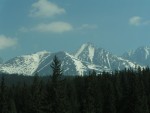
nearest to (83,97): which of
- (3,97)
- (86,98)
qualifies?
(86,98)

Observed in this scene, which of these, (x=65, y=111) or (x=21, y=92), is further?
(x=21, y=92)

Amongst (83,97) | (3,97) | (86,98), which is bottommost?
(86,98)

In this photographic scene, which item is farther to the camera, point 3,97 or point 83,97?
point 83,97

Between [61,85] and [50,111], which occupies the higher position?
[61,85]

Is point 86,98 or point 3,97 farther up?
point 3,97

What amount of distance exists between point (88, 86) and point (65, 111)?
1770 cm

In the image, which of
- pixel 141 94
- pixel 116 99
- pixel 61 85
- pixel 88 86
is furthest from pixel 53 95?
pixel 116 99

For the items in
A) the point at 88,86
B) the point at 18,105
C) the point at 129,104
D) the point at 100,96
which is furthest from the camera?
the point at 18,105

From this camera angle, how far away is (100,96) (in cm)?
13488

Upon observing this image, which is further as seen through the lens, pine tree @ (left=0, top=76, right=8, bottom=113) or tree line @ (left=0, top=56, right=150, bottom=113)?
pine tree @ (left=0, top=76, right=8, bottom=113)

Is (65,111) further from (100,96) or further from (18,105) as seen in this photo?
(18,105)

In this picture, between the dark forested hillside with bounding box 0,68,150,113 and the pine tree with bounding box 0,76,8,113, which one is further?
the pine tree with bounding box 0,76,8,113

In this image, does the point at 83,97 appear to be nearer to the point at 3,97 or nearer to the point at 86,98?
the point at 86,98

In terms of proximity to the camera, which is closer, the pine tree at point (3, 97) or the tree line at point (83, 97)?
the tree line at point (83, 97)
